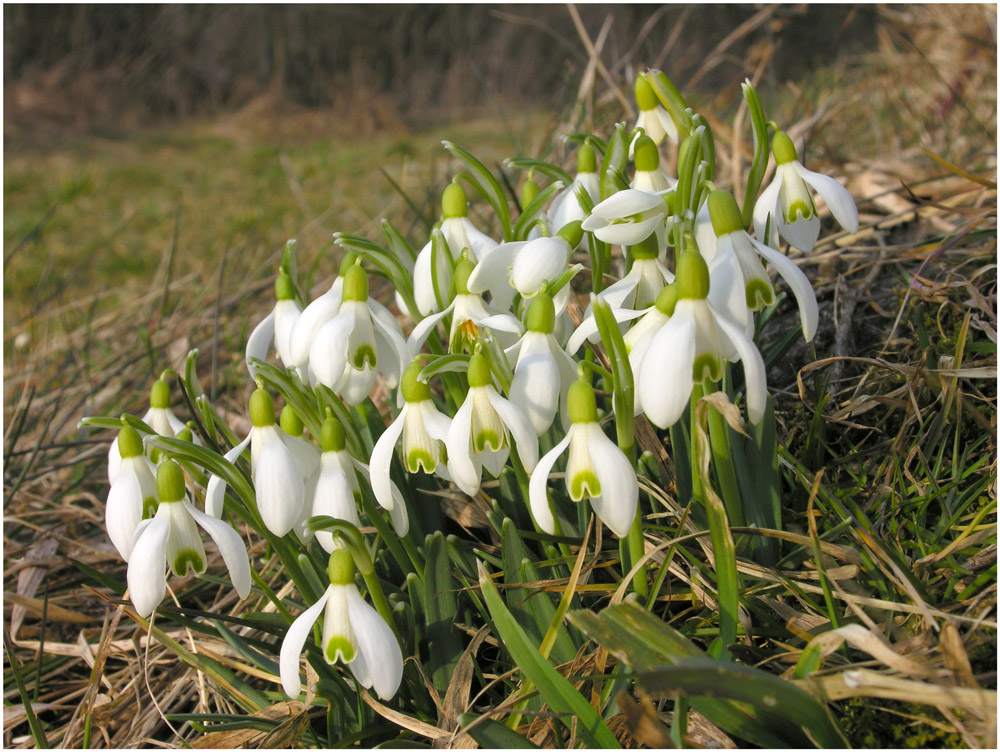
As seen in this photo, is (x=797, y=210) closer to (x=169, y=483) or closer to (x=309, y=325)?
(x=309, y=325)

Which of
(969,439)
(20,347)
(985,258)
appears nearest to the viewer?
(969,439)

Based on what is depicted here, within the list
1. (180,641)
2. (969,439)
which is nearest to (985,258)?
(969,439)

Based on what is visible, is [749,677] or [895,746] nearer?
[749,677]

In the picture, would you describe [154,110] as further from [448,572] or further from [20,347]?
[448,572]

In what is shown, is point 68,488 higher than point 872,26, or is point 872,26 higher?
point 872,26

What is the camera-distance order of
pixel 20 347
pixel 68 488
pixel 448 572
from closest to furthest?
pixel 448 572 < pixel 68 488 < pixel 20 347

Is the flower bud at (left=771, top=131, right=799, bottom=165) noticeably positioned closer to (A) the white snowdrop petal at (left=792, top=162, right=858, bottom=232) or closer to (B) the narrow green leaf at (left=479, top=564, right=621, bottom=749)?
(A) the white snowdrop petal at (left=792, top=162, right=858, bottom=232)
